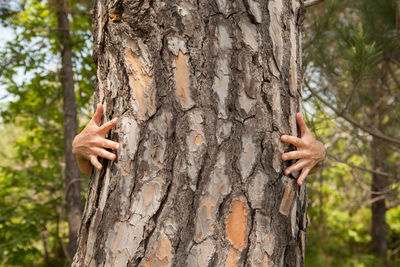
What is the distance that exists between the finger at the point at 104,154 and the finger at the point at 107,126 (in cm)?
7

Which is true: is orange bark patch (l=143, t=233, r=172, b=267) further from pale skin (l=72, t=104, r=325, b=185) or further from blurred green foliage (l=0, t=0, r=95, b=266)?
blurred green foliage (l=0, t=0, r=95, b=266)

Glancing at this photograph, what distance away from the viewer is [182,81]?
1.12 meters

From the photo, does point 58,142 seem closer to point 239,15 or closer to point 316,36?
point 316,36

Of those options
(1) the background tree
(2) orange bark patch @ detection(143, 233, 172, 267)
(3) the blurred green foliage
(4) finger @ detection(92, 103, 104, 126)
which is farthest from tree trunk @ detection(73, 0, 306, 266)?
(3) the blurred green foliage

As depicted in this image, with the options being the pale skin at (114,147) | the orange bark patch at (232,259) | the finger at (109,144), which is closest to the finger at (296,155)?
the pale skin at (114,147)

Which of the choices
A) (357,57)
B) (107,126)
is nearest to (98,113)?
(107,126)

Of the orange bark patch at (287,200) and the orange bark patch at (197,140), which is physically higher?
the orange bark patch at (197,140)

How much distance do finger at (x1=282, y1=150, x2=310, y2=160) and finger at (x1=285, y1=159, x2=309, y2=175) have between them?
0.06ft

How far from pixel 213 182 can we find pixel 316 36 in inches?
114

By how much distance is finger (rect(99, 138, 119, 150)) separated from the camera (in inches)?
46.8

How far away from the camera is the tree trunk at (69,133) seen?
13.9 ft

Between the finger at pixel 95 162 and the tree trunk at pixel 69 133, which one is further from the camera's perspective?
the tree trunk at pixel 69 133

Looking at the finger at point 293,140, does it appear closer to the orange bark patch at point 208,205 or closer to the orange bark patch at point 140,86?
the orange bark patch at point 208,205

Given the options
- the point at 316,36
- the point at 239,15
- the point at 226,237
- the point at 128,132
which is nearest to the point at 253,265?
the point at 226,237
